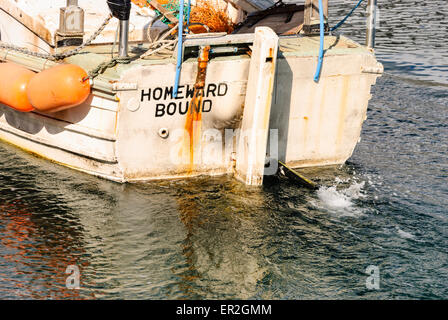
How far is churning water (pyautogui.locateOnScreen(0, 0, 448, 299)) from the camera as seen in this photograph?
655 centimetres

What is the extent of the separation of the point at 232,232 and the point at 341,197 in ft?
6.51

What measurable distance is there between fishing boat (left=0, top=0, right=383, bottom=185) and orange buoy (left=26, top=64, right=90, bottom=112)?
0.6 inches

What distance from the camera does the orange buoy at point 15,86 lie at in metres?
8.82

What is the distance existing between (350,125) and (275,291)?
396 cm

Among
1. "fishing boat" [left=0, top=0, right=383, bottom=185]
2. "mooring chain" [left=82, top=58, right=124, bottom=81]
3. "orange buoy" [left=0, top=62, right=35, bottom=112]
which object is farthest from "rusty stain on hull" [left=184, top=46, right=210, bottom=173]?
"orange buoy" [left=0, top=62, right=35, bottom=112]

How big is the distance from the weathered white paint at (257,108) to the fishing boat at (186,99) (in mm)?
15

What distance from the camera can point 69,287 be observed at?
643 cm

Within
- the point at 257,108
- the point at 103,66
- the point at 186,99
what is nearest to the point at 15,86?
the point at 103,66

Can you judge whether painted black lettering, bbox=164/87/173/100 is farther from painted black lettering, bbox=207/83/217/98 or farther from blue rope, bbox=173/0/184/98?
painted black lettering, bbox=207/83/217/98

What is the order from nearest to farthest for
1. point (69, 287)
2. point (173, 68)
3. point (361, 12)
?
point (69, 287)
point (173, 68)
point (361, 12)

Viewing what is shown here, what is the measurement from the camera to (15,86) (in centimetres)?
881

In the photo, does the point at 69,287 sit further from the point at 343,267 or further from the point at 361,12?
the point at 361,12

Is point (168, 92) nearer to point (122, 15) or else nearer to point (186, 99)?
point (186, 99)
